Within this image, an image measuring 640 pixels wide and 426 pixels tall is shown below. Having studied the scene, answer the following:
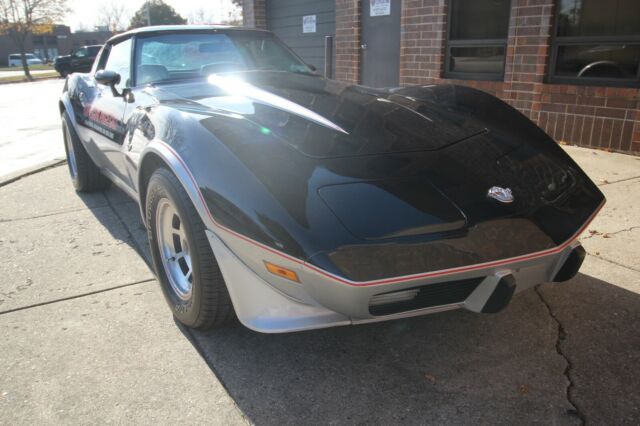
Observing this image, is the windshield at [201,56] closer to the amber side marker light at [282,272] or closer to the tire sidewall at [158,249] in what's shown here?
the tire sidewall at [158,249]

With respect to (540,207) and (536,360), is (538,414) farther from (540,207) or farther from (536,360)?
(540,207)

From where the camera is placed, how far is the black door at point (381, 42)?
317 inches

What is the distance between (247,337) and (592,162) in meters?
4.27

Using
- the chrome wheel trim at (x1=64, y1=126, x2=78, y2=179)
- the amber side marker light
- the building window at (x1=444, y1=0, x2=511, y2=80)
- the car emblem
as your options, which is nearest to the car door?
the chrome wheel trim at (x1=64, y1=126, x2=78, y2=179)

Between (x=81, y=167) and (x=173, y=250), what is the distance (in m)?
2.45

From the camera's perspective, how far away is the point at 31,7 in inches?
1441

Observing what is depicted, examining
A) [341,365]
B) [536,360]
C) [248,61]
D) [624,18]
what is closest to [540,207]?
[536,360]

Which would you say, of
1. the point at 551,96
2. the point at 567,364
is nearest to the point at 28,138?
the point at 551,96

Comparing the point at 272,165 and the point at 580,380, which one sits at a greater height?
the point at 272,165

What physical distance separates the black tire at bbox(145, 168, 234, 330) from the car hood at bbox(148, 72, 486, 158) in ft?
1.44

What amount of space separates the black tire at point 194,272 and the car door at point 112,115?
0.93m

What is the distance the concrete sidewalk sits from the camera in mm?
1861

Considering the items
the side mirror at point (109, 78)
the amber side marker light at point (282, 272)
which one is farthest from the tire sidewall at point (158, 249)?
the side mirror at point (109, 78)

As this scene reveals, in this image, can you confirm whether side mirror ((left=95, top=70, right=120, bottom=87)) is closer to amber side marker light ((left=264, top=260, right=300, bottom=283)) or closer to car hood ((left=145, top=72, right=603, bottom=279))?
car hood ((left=145, top=72, right=603, bottom=279))
